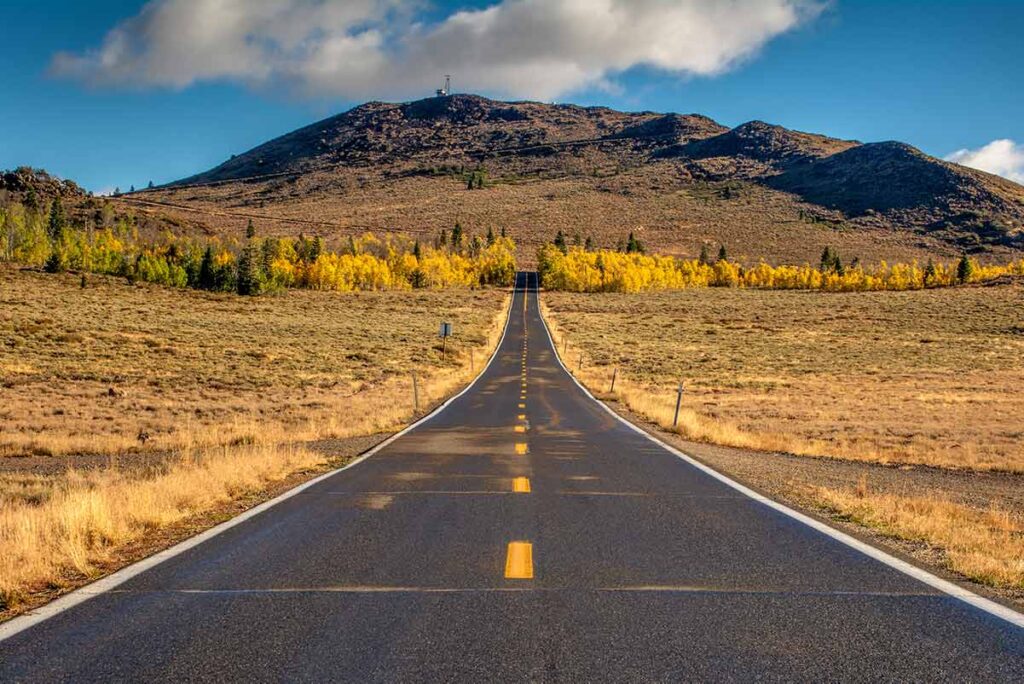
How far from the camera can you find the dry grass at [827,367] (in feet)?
69.9

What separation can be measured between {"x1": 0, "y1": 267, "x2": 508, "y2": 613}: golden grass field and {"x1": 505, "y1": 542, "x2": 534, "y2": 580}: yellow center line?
11.3 feet

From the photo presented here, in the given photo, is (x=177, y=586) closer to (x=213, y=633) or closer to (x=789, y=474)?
(x=213, y=633)

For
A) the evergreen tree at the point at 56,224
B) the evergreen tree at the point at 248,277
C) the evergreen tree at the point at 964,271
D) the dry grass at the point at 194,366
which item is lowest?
the dry grass at the point at 194,366

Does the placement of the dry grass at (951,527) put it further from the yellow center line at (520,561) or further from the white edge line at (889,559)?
the yellow center line at (520,561)

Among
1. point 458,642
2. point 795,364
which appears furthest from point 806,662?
point 795,364

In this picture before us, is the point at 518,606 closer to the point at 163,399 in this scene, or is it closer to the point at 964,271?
the point at 163,399

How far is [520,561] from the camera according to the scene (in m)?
6.23

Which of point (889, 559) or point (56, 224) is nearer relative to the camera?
point (889, 559)

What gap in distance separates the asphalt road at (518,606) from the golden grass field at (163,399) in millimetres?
1357

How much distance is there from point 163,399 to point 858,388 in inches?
1398

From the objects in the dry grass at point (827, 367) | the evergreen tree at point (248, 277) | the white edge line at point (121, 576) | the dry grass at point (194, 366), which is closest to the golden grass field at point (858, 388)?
the dry grass at point (827, 367)

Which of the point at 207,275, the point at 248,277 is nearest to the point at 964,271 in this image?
the point at 248,277

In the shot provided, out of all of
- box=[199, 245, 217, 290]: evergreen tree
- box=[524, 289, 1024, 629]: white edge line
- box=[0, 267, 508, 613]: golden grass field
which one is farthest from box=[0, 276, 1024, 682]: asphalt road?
box=[199, 245, 217, 290]: evergreen tree

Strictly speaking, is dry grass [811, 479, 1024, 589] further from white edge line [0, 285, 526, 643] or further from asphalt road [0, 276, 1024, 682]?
white edge line [0, 285, 526, 643]
